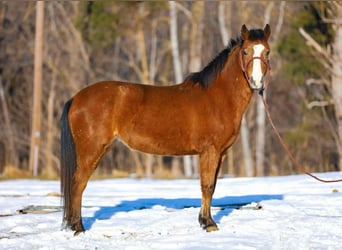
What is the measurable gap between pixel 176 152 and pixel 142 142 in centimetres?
48

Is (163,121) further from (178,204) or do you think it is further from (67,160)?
(178,204)

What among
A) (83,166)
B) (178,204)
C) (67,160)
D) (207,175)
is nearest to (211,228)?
(207,175)

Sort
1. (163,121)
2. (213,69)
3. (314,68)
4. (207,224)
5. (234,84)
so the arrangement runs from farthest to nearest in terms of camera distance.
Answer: (314,68) < (213,69) < (234,84) < (163,121) < (207,224)

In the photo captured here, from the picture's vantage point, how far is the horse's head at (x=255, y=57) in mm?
8797

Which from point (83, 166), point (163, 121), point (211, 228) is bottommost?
point (211, 228)

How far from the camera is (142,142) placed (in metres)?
9.44

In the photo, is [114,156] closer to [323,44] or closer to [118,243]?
[323,44]

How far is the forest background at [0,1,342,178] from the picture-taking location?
1107 inches

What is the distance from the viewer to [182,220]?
9742 mm

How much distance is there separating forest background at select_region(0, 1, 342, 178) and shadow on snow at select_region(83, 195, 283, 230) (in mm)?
13997

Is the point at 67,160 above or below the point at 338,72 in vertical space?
below

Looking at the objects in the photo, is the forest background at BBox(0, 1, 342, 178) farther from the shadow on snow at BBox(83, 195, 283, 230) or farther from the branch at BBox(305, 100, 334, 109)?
the shadow on snow at BBox(83, 195, 283, 230)

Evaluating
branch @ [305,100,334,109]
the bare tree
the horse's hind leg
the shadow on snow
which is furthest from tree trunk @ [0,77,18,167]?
the horse's hind leg

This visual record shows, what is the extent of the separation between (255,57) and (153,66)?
27824 millimetres
